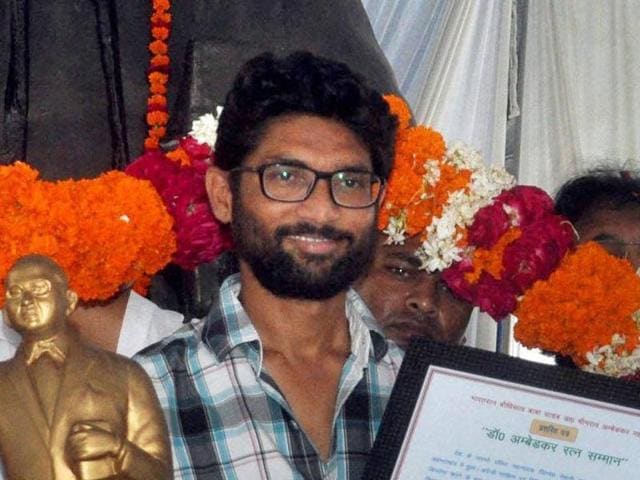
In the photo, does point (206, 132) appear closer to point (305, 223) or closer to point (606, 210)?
point (305, 223)

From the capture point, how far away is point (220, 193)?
1832mm

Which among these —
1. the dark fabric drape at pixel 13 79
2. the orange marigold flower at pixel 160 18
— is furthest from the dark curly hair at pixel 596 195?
the dark fabric drape at pixel 13 79

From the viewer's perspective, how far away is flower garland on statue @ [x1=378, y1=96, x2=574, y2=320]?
210 cm

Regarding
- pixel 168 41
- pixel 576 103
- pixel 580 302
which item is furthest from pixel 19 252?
pixel 576 103

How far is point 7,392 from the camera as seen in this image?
132 cm

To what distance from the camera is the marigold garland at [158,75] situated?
9.08 feet

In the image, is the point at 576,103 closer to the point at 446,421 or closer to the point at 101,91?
the point at 101,91

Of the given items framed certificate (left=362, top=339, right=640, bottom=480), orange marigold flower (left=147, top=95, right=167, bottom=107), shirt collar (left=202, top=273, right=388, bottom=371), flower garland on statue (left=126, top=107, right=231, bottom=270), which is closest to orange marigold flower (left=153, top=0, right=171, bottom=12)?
orange marigold flower (left=147, top=95, right=167, bottom=107)

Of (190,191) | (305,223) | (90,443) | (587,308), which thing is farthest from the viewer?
(190,191)

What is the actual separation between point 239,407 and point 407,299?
75 centimetres

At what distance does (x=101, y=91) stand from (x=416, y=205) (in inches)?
37.7

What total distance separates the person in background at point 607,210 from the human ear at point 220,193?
0.71 m

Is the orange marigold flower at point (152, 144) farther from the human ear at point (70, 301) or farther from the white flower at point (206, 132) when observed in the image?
the human ear at point (70, 301)

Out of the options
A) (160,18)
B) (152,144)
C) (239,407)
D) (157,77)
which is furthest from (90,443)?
(160,18)
